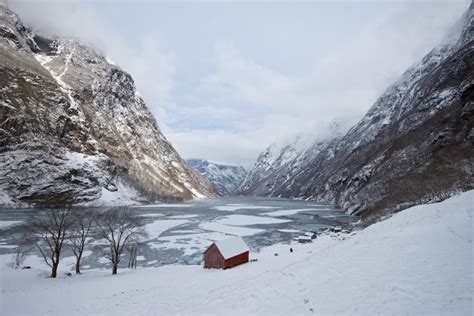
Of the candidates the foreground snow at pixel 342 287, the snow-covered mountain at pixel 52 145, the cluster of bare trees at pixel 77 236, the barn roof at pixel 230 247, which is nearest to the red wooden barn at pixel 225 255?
the barn roof at pixel 230 247

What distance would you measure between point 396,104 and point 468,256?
214992 millimetres

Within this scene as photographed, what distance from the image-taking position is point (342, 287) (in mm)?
14016

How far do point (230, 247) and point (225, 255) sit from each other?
2071 millimetres

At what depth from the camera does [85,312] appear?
21.1m

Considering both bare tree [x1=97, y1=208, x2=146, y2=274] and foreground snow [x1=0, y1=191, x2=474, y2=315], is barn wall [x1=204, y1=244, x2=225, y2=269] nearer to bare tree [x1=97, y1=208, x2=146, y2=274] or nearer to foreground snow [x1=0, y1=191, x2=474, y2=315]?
foreground snow [x1=0, y1=191, x2=474, y2=315]

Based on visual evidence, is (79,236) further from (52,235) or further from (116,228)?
(52,235)

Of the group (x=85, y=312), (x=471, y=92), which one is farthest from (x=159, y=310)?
(x=471, y=92)

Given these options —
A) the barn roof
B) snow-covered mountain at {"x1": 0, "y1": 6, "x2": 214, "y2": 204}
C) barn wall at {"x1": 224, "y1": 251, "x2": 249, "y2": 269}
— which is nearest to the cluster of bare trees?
the barn roof

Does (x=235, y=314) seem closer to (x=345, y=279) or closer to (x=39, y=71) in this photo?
(x=345, y=279)

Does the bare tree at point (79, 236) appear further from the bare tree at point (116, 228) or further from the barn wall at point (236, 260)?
the barn wall at point (236, 260)

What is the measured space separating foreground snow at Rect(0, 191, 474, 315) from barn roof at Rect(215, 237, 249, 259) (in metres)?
4.85

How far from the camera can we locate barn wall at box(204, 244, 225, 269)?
35.0 meters

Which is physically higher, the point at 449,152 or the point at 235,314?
the point at 449,152

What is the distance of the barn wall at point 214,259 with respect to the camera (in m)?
35.0
